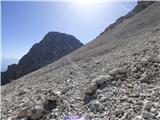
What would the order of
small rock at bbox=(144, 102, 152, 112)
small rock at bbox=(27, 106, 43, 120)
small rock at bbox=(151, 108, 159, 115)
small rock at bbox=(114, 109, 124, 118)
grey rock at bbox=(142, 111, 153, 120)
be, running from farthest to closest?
small rock at bbox=(27, 106, 43, 120) → small rock at bbox=(114, 109, 124, 118) → small rock at bbox=(144, 102, 152, 112) → small rock at bbox=(151, 108, 159, 115) → grey rock at bbox=(142, 111, 153, 120)

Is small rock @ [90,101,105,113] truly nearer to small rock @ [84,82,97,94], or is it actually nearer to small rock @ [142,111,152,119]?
small rock @ [84,82,97,94]

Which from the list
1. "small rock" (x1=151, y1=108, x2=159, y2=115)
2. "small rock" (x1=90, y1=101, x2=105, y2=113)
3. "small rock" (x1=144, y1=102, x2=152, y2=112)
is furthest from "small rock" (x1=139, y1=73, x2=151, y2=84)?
"small rock" (x1=151, y1=108, x2=159, y2=115)

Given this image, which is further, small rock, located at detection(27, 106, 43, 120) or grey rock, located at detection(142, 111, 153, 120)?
small rock, located at detection(27, 106, 43, 120)

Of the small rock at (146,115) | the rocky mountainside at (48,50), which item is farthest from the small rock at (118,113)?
the rocky mountainside at (48,50)

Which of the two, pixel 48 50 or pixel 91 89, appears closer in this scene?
pixel 91 89

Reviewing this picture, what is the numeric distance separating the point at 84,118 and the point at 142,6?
201ft

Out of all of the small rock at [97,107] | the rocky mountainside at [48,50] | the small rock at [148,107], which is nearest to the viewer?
the small rock at [148,107]

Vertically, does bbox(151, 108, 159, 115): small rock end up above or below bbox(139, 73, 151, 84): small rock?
below

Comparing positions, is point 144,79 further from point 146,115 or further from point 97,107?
point 146,115

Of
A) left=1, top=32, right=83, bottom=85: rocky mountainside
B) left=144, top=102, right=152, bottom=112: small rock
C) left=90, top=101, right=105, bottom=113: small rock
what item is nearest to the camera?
left=144, top=102, right=152, bottom=112: small rock

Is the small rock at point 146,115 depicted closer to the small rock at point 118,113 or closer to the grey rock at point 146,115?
the grey rock at point 146,115

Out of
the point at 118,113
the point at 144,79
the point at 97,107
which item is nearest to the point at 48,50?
the point at 144,79

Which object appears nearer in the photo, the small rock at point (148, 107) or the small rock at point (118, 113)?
the small rock at point (148, 107)

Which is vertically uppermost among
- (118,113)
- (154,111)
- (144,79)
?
(144,79)
